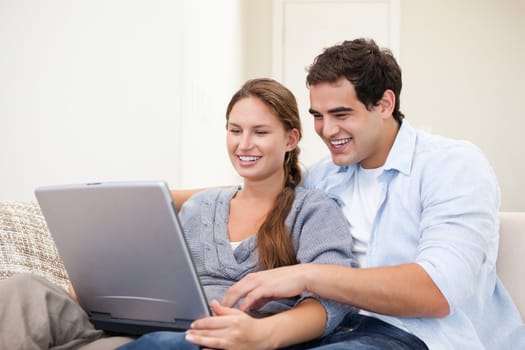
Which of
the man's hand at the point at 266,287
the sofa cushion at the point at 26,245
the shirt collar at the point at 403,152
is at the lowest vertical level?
the sofa cushion at the point at 26,245

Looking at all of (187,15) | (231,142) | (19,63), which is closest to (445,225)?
(231,142)

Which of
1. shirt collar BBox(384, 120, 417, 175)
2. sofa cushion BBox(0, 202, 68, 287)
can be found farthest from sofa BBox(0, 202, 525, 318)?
shirt collar BBox(384, 120, 417, 175)

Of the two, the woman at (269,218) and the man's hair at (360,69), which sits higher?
the man's hair at (360,69)

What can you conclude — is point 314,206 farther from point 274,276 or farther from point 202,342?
point 202,342

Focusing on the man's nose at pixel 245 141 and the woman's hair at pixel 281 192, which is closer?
A: the woman's hair at pixel 281 192

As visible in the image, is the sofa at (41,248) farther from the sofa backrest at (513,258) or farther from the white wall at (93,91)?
the white wall at (93,91)

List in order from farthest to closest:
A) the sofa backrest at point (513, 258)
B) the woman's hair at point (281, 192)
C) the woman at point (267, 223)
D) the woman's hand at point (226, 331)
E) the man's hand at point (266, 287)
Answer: the sofa backrest at point (513, 258)
the woman's hair at point (281, 192)
the woman at point (267, 223)
the man's hand at point (266, 287)
the woman's hand at point (226, 331)

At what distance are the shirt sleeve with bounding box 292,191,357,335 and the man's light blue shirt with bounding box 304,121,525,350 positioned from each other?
0.07 m

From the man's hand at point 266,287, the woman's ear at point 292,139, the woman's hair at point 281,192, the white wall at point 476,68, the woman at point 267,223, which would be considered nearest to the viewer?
the man's hand at point 266,287

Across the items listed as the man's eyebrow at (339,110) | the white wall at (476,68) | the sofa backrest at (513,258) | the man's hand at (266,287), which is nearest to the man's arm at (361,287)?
the man's hand at (266,287)

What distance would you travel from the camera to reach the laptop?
1086mm

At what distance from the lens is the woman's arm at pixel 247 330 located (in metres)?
1.06

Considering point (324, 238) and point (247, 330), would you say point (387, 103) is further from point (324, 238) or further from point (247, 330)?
point (247, 330)

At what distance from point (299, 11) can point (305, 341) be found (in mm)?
4088
